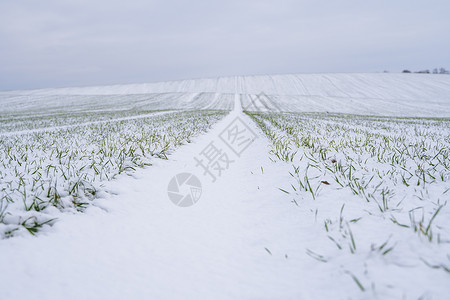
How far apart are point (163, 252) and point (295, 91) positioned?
6634 centimetres

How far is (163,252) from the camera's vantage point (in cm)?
271

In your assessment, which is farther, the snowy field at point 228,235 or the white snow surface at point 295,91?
the white snow surface at point 295,91

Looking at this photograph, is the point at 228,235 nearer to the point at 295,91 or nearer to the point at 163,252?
the point at 163,252

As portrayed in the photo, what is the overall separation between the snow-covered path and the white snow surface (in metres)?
44.1

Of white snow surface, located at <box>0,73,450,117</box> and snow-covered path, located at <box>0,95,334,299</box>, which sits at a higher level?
white snow surface, located at <box>0,73,450,117</box>

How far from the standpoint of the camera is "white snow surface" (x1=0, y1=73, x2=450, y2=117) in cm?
5034

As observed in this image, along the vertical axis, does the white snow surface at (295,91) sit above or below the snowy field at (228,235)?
above

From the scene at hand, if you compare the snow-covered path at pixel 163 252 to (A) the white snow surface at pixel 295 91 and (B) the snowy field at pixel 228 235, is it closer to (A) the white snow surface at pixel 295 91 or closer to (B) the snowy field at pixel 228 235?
(B) the snowy field at pixel 228 235

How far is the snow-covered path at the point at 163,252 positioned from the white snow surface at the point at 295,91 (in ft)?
145

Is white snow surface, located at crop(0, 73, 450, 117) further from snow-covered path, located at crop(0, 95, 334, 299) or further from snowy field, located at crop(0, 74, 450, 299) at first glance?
snow-covered path, located at crop(0, 95, 334, 299)

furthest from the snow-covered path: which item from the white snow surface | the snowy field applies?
the white snow surface

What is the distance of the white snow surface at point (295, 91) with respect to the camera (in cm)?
5034

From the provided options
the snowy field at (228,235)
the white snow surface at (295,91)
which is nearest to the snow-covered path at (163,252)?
the snowy field at (228,235)

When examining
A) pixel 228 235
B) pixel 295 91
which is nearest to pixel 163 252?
pixel 228 235
